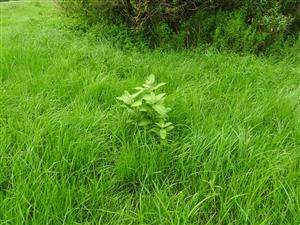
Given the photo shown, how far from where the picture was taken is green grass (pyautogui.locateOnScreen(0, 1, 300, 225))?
179cm

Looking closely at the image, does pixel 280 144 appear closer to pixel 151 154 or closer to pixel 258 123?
pixel 258 123

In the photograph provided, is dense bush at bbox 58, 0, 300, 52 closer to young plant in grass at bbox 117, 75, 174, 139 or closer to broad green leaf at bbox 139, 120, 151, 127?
young plant in grass at bbox 117, 75, 174, 139

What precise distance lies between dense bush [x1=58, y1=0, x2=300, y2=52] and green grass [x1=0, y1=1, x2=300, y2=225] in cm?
119

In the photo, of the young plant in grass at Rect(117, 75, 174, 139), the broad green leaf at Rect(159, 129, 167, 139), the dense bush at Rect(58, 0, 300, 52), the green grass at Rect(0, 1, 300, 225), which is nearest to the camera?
the green grass at Rect(0, 1, 300, 225)

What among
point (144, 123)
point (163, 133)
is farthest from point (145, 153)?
point (144, 123)

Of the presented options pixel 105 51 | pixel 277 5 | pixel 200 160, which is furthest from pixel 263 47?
pixel 200 160

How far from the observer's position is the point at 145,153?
213 cm

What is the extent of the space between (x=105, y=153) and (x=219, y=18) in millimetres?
3221

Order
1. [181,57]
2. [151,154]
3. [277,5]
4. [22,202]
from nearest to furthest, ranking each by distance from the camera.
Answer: [22,202]
[151,154]
[181,57]
[277,5]

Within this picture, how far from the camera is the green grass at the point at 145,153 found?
179 cm

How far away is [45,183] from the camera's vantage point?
1.86 meters

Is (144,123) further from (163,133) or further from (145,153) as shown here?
(145,153)

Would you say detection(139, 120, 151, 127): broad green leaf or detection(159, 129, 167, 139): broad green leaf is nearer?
detection(159, 129, 167, 139): broad green leaf

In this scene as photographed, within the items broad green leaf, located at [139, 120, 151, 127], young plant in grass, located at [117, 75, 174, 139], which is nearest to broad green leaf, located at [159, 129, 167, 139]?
young plant in grass, located at [117, 75, 174, 139]
